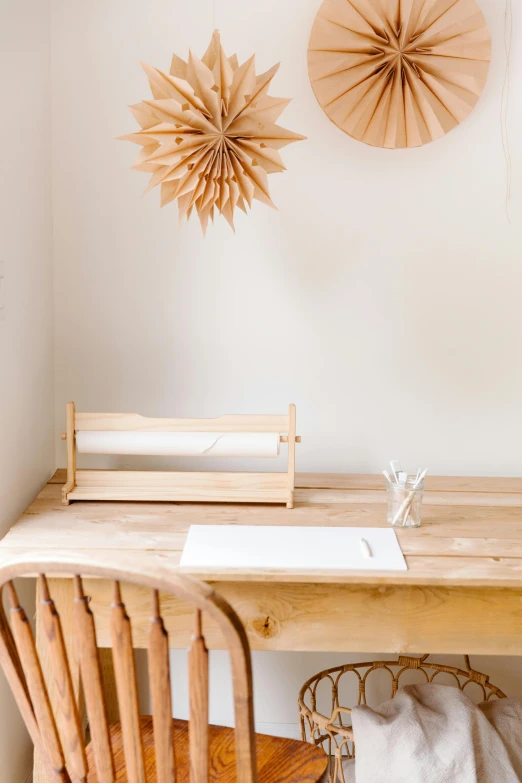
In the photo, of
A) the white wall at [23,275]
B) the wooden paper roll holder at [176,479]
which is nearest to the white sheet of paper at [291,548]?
the wooden paper roll holder at [176,479]

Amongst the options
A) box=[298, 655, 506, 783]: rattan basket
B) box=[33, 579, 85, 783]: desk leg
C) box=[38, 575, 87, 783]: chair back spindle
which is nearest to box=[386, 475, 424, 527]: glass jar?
box=[298, 655, 506, 783]: rattan basket

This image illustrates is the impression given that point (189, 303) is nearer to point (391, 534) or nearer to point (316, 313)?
point (316, 313)

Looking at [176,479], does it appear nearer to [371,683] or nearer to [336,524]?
[336,524]

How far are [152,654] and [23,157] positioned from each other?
1.23 m

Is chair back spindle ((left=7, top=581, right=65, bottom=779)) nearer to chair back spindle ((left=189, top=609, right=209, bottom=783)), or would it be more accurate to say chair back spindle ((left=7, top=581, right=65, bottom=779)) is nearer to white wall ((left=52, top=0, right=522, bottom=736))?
chair back spindle ((left=189, top=609, right=209, bottom=783))

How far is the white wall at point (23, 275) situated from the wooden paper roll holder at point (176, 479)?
0.43ft

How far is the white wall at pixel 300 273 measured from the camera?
6.22 feet

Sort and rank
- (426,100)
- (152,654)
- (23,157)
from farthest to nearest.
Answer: (426,100) < (23,157) < (152,654)

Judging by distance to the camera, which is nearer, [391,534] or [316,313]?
[391,534]

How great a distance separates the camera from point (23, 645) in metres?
0.98

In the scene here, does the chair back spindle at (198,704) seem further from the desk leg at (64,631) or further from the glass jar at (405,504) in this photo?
the glass jar at (405,504)

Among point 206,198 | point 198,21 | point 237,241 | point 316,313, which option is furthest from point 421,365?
point 198,21

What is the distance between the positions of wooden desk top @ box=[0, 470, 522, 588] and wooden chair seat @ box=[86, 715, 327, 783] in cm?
30

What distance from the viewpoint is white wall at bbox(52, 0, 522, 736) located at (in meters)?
1.90
